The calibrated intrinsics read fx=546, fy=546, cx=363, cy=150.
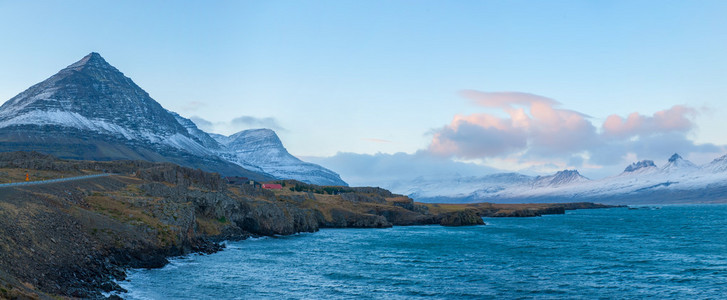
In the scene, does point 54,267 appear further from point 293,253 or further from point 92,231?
point 293,253

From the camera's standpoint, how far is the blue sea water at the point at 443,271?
168 ft

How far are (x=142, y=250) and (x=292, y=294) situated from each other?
67.1ft

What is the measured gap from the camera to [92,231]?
191ft

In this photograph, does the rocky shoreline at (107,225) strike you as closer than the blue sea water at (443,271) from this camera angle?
Yes

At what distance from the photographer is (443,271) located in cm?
6556

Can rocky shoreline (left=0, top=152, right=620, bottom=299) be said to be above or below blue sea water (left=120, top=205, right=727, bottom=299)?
above

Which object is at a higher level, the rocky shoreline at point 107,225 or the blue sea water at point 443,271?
the rocky shoreline at point 107,225

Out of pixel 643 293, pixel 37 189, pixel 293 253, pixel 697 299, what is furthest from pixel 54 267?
pixel 697 299

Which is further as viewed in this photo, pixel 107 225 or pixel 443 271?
pixel 443 271

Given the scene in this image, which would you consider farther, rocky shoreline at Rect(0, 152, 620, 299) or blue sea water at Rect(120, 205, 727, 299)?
blue sea water at Rect(120, 205, 727, 299)

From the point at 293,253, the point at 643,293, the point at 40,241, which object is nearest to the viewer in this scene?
the point at 40,241

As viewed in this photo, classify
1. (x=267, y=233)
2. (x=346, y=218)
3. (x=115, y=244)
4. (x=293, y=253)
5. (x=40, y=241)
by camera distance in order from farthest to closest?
(x=346, y=218), (x=267, y=233), (x=293, y=253), (x=115, y=244), (x=40, y=241)

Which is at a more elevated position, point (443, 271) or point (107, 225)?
point (107, 225)

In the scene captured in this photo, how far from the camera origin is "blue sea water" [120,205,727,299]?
51.2m
